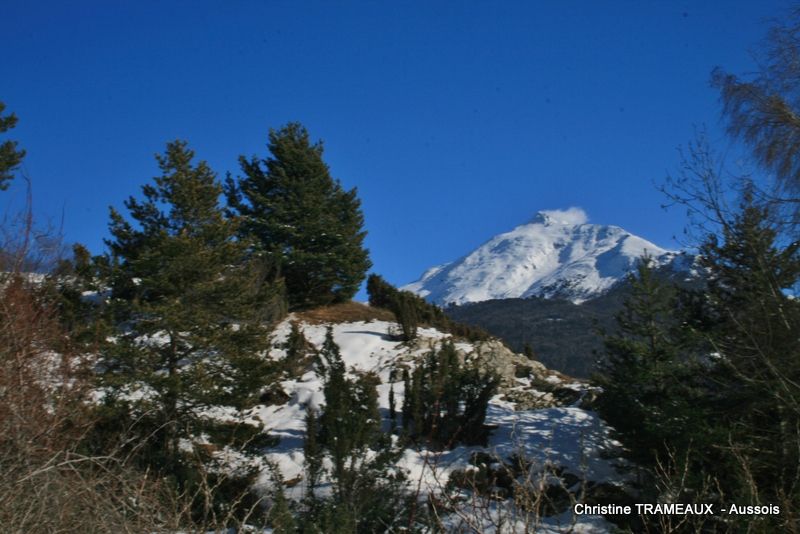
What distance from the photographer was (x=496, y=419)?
44.2 ft

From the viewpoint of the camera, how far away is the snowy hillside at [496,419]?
30.3ft

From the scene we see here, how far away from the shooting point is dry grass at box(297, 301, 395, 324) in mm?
22875

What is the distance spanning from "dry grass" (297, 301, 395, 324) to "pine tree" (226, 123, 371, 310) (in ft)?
1.26

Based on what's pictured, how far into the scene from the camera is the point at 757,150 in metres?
7.78

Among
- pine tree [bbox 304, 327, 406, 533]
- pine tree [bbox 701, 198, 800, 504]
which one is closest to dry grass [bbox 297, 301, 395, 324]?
pine tree [bbox 304, 327, 406, 533]

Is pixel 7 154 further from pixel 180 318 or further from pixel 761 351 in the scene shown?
pixel 761 351

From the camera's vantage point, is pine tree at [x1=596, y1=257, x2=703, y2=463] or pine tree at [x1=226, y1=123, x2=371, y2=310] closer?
pine tree at [x1=596, y1=257, x2=703, y2=463]

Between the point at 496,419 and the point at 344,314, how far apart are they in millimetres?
11447

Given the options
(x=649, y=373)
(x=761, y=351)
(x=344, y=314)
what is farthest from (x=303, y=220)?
(x=761, y=351)

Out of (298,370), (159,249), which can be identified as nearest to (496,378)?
(298,370)

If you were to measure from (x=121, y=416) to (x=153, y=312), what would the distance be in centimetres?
216

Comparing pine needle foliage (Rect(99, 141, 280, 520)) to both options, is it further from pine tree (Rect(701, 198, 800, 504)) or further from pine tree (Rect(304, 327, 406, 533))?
pine tree (Rect(701, 198, 800, 504))

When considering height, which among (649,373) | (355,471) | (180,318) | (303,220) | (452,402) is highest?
(303,220)

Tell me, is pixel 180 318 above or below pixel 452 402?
above
